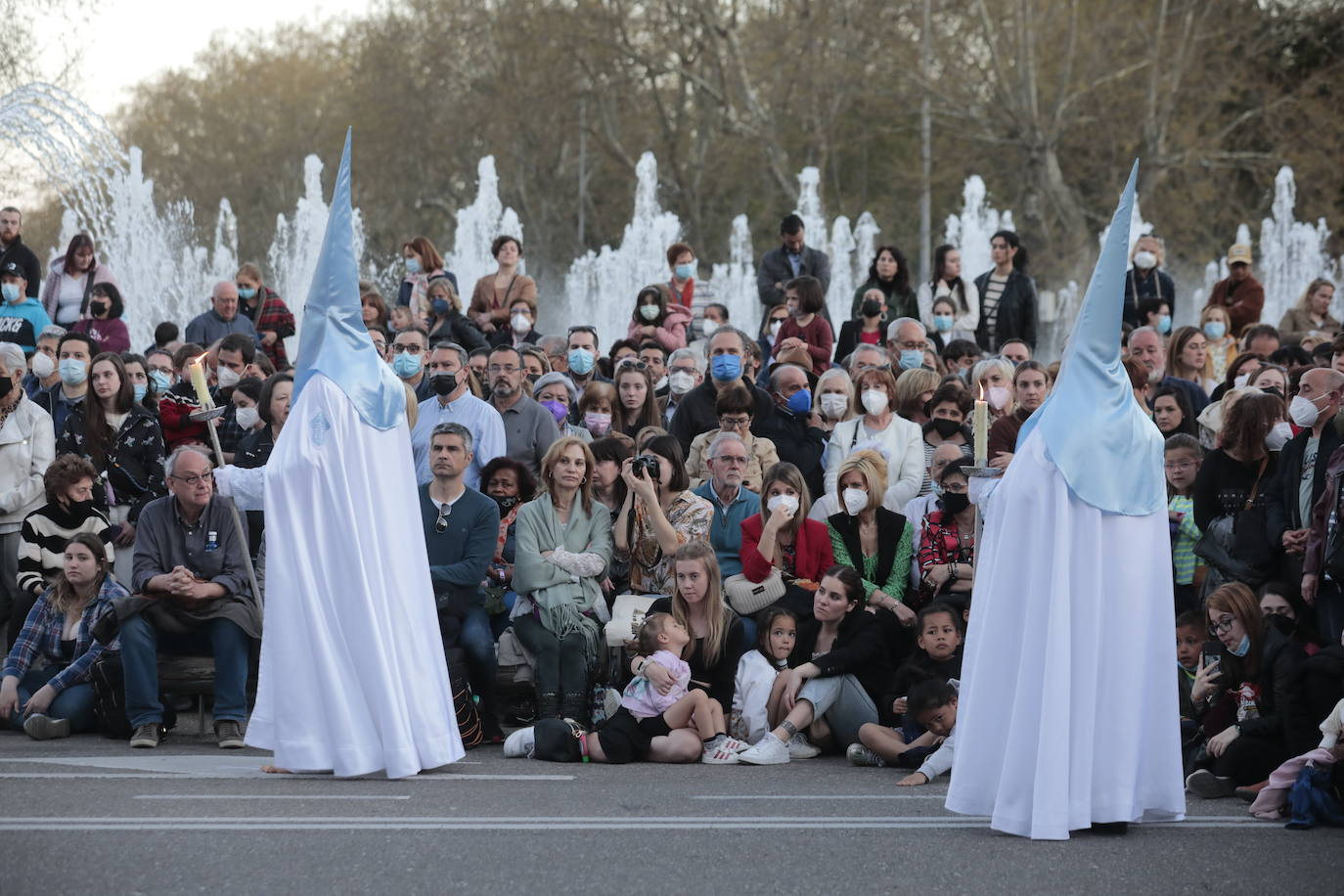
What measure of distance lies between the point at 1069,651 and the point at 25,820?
159 inches

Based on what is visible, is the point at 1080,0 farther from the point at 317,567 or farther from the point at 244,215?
the point at 317,567

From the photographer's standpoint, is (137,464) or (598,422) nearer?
(137,464)

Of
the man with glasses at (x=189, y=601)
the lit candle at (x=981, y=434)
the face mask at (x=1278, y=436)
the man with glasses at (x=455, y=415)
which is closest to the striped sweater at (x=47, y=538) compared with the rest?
the man with glasses at (x=189, y=601)

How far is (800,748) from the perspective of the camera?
993 centimetres

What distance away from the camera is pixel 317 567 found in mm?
8695

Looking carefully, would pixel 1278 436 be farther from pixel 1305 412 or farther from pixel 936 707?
pixel 936 707

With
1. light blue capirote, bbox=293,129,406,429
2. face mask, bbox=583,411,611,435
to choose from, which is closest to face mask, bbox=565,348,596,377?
face mask, bbox=583,411,611,435

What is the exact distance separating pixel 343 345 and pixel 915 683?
3.26 metres

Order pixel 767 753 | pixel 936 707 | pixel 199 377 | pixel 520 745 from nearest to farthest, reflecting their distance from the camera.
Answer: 1. pixel 199 377
2. pixel 936 707
3. pixel 767 753
4. pixel 520 745

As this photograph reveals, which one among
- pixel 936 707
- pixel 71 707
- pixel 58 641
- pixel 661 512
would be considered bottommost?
pixel 71 707

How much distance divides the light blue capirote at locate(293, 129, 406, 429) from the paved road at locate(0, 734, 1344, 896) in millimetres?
1710

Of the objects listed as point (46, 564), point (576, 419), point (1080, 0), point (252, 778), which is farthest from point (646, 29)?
point (252, 778)

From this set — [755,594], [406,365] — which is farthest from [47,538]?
[755,594]

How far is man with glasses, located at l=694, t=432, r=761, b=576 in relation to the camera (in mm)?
11172
